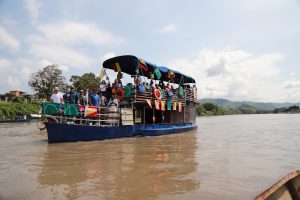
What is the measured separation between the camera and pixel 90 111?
12805mm

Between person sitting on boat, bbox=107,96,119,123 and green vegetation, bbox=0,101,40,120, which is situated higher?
green vegetation, bbox=0,101,40,120

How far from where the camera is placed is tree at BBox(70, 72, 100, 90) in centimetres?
4600

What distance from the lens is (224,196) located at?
215 inches

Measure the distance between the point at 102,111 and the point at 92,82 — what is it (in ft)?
112

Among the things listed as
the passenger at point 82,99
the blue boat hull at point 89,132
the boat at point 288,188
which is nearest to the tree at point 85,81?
the blue boat hull at point 89,132

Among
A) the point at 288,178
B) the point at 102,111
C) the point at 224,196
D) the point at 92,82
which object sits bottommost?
the point at 224,196

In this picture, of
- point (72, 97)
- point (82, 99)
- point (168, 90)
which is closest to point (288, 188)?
point (72, 97)

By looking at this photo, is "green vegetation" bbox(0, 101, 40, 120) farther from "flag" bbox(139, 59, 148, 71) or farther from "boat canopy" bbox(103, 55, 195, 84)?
"flag" bbox(139, 59, 148, 71)

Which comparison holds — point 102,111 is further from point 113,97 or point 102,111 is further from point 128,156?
point 128,156

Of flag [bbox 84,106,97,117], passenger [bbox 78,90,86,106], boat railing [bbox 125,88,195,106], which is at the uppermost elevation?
boat railing [bbox 125,88,195,106]

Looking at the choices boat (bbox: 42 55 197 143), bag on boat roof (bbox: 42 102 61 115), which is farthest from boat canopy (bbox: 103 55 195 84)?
bag on boat roof (bbox: 42 102 61 115)

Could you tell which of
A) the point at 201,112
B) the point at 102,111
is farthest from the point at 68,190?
the point at 201,112

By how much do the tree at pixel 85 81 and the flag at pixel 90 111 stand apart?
32.5 meters

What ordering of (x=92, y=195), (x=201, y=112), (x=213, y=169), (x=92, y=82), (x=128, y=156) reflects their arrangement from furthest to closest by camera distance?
(x=201, y=112) < (x=92, y=82) < (x=128, y=156) < (x=213, y=169) < (x=92, y=195)
